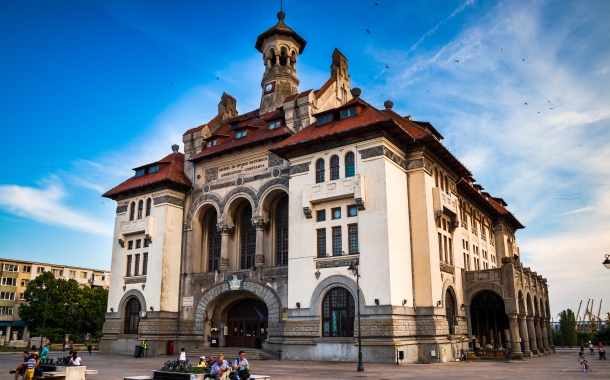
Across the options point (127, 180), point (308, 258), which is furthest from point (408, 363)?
point (127, 180)

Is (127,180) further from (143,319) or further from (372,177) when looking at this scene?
(372,177)

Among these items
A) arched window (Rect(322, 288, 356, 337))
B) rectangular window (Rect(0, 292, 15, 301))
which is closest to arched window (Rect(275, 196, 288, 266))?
arched window (Rect(322, 288, 356, 337))

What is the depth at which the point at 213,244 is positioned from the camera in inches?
1692

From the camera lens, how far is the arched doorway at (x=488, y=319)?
4217 centimetres

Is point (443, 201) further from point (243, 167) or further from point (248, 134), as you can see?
point (248, 134)

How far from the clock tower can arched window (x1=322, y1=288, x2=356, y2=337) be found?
21.3 meters

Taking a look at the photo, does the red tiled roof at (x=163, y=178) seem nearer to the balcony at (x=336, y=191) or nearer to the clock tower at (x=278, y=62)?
the clock tower at (x=278, y=62)

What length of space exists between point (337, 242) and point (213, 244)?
13.7m

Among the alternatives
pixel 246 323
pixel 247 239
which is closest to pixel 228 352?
pixel 246 323

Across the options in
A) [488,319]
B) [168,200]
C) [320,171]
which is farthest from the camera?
[488,319]

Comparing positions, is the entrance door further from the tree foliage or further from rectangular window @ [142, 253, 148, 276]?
the tree foliage

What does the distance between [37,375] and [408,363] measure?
63.2 ft

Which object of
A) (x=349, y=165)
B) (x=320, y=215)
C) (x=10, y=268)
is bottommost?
(x=320, y=215)

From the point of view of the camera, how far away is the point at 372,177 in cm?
3238
